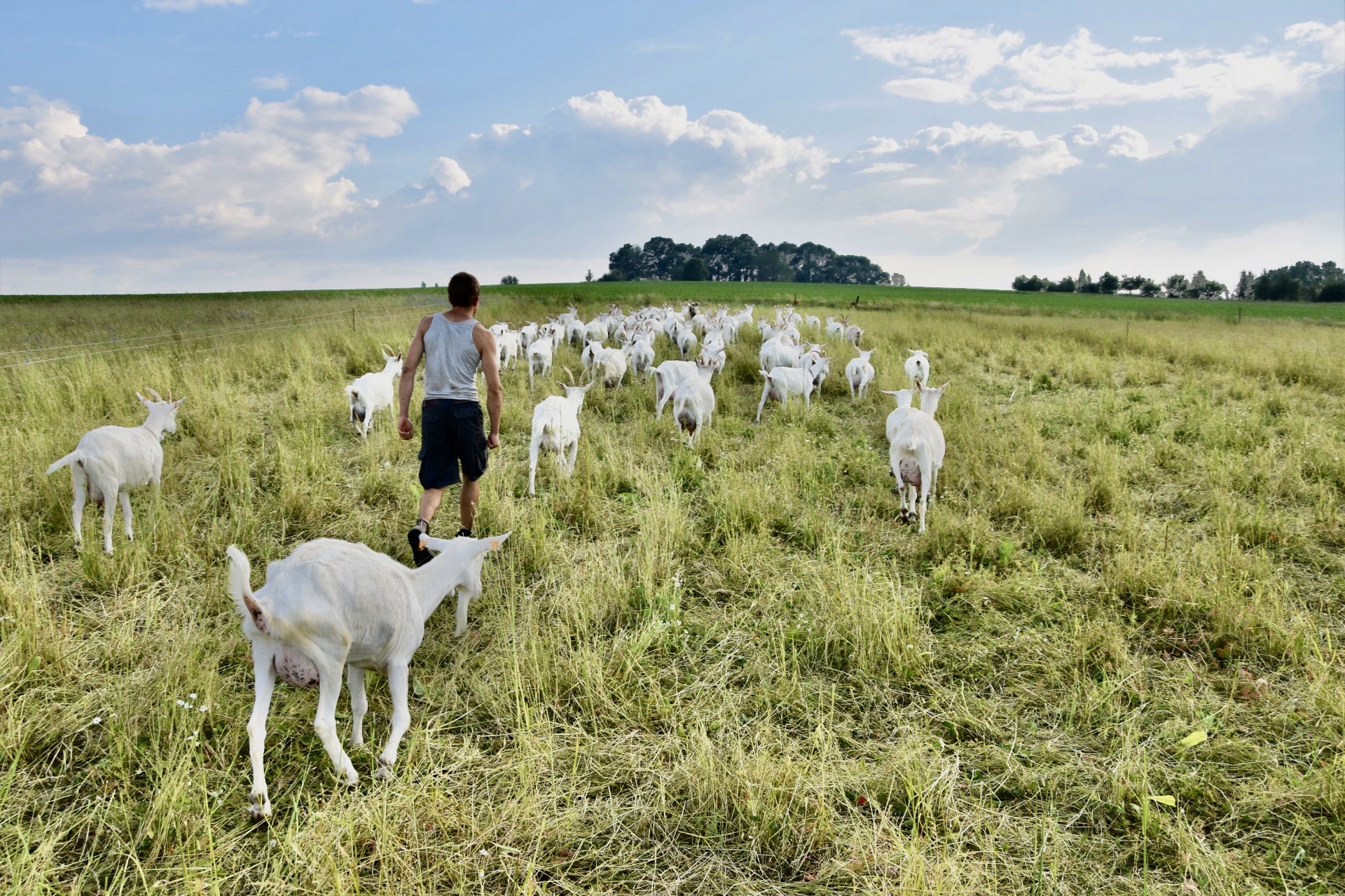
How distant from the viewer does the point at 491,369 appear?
5191 mm

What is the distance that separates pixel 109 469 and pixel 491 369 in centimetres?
339

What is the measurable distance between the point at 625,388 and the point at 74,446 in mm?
8197

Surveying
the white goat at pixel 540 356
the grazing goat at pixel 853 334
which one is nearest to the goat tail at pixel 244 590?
the white goat at pixel 540 356

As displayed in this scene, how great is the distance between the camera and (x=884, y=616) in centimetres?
456

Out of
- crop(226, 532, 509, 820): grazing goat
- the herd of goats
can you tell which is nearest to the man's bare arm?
the herd of goats

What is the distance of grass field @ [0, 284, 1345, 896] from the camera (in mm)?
2938

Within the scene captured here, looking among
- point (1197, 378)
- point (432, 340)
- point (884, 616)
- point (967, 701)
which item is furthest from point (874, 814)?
point (1197, 378)

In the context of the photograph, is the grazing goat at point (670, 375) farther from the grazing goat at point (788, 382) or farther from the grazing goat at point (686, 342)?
the grazing goat at point (686, 342)

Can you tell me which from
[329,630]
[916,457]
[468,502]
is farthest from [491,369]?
[916,457]

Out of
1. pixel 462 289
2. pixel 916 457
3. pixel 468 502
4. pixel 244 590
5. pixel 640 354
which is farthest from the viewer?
pixel 640 354

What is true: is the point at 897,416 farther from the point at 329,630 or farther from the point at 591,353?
the point at 591,353

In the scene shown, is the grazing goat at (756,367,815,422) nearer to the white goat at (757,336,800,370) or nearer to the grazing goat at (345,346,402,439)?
the white goat at (757,336,800,370)

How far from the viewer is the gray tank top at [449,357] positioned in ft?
16.8

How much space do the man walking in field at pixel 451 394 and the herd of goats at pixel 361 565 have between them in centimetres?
117
